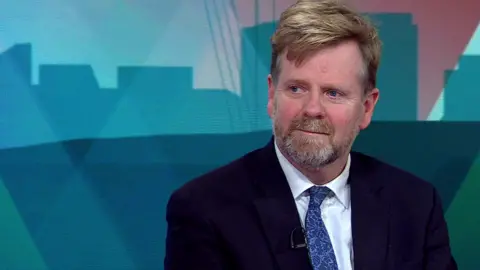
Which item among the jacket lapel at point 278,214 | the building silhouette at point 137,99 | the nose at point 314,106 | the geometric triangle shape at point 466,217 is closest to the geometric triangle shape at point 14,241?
the building silhouette at point 137,99

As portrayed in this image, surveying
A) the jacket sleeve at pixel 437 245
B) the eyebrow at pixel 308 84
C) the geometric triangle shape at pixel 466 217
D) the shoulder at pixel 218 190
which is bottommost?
the geometric triangle shape at pixel 466 217

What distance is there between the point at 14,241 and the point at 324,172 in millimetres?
1108

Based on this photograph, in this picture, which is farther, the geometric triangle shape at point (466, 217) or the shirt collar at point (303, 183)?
the geometric triangle shape at point (466, 217)

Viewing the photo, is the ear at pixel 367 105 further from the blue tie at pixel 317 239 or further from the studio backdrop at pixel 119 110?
the studio backdrop at pixel 119 110

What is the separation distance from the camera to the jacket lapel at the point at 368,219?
1.60 m

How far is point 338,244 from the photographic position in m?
1.64

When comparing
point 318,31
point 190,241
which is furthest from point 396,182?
point 190,241

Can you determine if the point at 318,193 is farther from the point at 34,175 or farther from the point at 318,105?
the point at 34,175

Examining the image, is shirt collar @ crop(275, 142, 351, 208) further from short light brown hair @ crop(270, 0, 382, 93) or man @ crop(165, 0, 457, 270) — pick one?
short light brown hair @ crop(270, 0, 382, 93)

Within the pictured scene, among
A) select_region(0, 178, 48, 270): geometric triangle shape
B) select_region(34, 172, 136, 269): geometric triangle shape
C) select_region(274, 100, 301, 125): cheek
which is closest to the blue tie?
select_region(274, 100, 301, 125): cheek

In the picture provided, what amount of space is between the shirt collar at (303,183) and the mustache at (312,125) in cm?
15

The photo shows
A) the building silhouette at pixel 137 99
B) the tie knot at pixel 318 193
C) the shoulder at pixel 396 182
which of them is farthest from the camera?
the building silhouette at pixel 137 99

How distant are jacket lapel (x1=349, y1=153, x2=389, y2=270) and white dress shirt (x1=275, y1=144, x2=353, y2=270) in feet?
0.10

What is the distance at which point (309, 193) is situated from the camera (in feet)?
5.41
